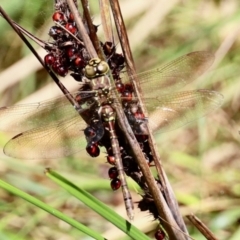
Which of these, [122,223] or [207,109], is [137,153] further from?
[207,109]

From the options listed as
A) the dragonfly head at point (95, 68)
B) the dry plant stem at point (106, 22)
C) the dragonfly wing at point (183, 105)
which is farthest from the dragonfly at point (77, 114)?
the dry plant stem at point (106, 22)

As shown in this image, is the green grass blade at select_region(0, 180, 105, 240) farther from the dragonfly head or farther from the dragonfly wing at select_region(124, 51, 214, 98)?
the dragonfly wing at select_region(124, 51, 214, 98)

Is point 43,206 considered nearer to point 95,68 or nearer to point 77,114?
point 95,68

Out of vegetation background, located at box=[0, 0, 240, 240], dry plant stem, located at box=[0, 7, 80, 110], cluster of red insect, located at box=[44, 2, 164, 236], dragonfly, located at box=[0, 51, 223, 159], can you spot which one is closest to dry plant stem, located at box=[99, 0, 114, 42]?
cluster of red insect, located at box=[44, 2, 164, 236]

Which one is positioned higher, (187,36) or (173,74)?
(187,36)

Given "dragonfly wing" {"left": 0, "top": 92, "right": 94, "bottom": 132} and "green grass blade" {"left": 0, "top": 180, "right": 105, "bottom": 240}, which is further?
"dragonfly wing" {"left": 0, "top": 92, "right": 94, "bottom": 132}

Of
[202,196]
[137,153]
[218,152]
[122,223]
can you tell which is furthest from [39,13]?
[218,152]
